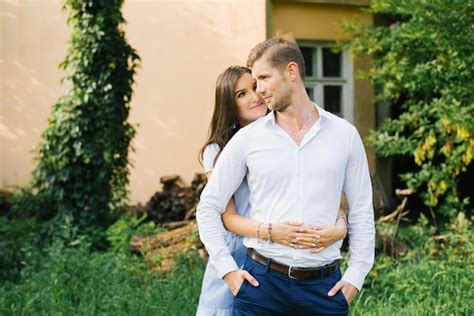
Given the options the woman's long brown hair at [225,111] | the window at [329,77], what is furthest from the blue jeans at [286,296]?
the window at [329,77]

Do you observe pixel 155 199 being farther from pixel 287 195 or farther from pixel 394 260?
pixel 287 195

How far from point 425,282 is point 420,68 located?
2803 mm

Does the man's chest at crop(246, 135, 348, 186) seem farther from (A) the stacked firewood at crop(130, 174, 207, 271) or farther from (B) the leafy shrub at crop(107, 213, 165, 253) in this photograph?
(B) the leafy shrub at crop(107, 213, 165, 253)

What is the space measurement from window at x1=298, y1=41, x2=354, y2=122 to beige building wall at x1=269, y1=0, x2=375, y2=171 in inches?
4.2

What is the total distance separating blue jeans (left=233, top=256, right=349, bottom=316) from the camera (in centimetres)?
328

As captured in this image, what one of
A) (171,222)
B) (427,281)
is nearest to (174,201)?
(171,222)

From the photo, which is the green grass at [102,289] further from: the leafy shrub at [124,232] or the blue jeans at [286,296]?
the blue jeans at [286,296]

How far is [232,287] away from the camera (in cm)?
338

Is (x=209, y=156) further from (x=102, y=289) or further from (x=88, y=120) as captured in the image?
(x=88, y=120)

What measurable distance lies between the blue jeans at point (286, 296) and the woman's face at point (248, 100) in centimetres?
79

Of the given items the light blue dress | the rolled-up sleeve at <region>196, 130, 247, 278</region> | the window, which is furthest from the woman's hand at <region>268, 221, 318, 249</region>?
the window

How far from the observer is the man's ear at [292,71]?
3354mm

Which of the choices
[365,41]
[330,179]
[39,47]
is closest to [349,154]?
[330,179]

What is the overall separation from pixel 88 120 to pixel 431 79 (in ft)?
11.8
